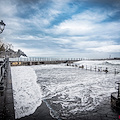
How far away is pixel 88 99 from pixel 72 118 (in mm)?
2850

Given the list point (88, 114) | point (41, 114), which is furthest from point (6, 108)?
point (88, 114)

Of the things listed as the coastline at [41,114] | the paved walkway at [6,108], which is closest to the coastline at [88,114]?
the coastline at [41,114]

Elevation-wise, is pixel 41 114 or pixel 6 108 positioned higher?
pixel 6 108

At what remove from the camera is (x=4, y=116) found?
3096mm

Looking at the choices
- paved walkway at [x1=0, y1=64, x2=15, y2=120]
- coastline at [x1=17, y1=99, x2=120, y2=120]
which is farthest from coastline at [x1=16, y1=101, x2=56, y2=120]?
paved walkway at [x1=0, y1=64, x2=15, y2=120]

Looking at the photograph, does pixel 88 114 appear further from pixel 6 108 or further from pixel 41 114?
pixel 6 108

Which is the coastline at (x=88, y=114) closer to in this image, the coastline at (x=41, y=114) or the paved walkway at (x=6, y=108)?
the coastline at (x=41, y=114)

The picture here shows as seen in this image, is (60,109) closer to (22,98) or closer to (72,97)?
(72,97)

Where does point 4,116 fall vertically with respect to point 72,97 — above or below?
above

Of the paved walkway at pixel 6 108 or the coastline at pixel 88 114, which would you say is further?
the coastline at pixel 88 114

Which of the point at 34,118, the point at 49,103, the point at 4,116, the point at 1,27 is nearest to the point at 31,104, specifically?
the point at 49,103

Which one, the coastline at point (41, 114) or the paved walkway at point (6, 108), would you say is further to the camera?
the coastline at point (41, 114)

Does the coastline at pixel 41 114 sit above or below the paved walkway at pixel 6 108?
below

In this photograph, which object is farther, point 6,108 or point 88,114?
point 88,114
